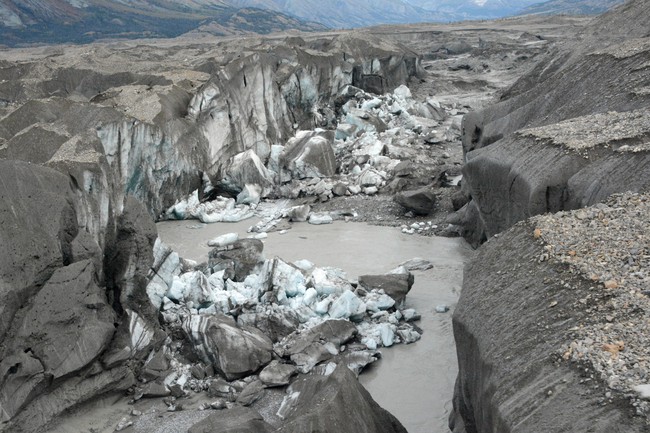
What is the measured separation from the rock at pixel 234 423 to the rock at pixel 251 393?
817 millimetres

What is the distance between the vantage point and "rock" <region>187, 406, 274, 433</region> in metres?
7.55

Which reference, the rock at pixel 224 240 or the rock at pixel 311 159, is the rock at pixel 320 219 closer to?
the rock at pixel 224 240

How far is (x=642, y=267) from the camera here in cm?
579

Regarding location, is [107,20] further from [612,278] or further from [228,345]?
[612,278]

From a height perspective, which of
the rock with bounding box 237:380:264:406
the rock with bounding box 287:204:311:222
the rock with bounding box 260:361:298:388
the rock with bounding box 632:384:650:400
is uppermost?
the rock with bounding box 632:384:650:400

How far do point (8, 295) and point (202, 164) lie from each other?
36.1 ft

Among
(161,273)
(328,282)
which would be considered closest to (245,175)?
(161,273)

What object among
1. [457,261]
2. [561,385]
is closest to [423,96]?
[457,261]

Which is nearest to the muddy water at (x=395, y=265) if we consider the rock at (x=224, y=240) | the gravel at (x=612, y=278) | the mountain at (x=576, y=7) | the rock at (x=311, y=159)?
the rock at (x=224, y=240)

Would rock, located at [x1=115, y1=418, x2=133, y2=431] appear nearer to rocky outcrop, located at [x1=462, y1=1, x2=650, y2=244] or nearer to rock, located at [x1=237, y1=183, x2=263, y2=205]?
rocky outcrop, located at [x1=462, y1=1, x2=650, y2=244]

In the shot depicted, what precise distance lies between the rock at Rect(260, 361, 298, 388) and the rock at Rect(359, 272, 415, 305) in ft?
9.03

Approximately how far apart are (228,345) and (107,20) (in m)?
102

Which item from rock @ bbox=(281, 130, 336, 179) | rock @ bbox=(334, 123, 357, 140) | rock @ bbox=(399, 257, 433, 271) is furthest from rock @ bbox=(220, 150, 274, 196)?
rock @ bbox=(399, 257, 433, 271)

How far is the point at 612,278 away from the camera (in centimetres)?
572
